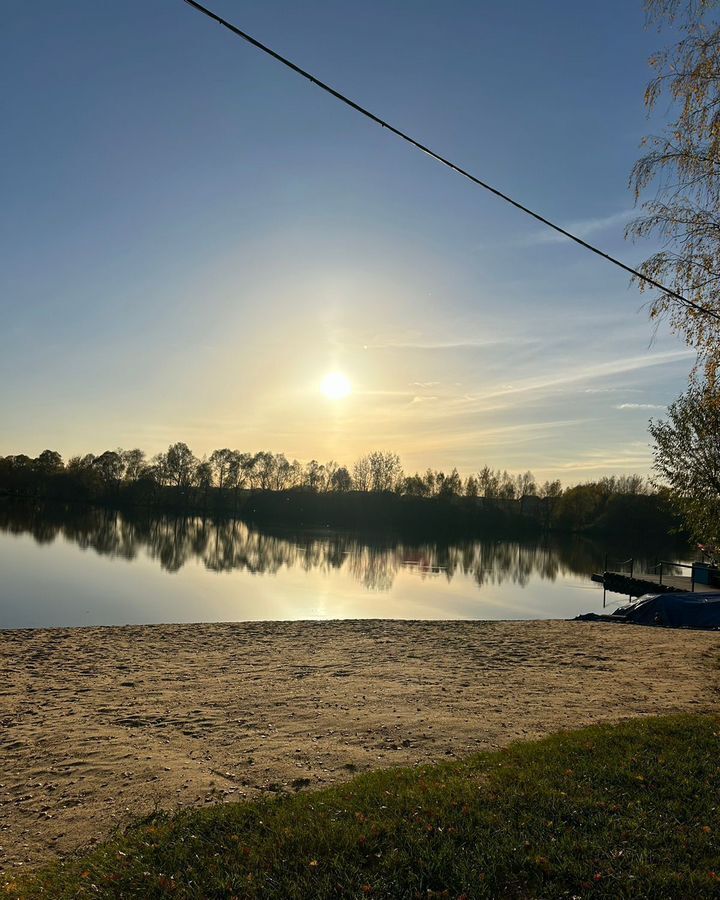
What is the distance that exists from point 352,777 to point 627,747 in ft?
8.95

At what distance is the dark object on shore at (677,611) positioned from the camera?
18453 millimetres

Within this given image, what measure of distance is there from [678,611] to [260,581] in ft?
65.5

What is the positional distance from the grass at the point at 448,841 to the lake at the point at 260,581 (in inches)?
672

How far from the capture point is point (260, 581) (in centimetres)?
3272

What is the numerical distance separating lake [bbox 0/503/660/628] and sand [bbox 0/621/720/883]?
24.5ft

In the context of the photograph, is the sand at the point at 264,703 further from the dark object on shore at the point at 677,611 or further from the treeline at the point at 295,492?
the treeline at the point at 295,492

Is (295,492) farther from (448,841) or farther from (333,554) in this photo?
(448,841)

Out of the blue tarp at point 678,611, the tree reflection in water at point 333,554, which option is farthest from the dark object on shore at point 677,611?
the tree reflection in water at point 333,554

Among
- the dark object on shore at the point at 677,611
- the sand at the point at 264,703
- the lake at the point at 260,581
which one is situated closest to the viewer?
the sand at the point at 264,703

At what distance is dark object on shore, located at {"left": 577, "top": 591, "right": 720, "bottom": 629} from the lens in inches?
727

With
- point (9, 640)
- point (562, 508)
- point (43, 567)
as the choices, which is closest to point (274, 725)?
point (9, 640)

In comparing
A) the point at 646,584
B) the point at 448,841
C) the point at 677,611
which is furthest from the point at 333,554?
the point at 448,841

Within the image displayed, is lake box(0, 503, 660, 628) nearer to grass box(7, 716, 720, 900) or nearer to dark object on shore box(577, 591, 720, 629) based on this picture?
dark object on shore box(577, 591, 720, 629)

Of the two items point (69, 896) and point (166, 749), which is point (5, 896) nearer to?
point (69, 896)
